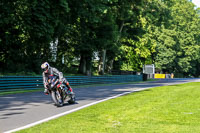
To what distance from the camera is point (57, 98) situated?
1138cm

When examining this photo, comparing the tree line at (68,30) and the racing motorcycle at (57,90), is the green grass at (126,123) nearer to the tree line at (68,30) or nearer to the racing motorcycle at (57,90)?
the racing motorcycle at (57,90)

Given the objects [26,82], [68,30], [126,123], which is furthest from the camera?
[68,30]

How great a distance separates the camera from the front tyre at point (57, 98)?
11148 mm

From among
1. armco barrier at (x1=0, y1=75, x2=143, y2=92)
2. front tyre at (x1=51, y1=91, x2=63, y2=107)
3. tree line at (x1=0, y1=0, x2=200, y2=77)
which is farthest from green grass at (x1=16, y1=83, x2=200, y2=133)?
tree line at (x1=0, y1=0, x2=200, y2=77)

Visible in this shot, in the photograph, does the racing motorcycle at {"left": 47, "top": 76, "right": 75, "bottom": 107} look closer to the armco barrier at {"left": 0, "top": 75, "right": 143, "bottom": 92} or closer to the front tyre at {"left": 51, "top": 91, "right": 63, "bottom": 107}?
A: the front tyre at {"left": 51, "top": 91, "right": 63, "bottom": 107}

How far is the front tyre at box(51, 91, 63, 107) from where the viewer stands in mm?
11148

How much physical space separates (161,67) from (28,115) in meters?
66.1

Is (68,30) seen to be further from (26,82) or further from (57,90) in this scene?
(57,90)

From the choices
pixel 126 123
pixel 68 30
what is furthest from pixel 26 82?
pixel 126 123

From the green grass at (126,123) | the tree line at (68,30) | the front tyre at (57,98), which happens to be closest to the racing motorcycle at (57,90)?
the front tyre at (57,98)

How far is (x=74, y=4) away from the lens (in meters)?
26.3

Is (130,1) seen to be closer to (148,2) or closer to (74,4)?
(148,2)

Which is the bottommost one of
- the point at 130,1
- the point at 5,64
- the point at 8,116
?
the point at 8,116

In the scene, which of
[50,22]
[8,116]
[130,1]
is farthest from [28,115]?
[130,1]
